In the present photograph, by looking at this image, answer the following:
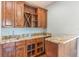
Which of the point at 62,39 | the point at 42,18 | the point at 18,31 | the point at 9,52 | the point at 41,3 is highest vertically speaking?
the point at 41,3

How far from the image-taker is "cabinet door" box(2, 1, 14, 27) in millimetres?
1448

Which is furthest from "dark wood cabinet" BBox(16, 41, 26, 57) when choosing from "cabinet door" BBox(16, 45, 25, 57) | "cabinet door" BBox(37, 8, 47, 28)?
"cabinet door" BBox(37, 8, 47, 28)

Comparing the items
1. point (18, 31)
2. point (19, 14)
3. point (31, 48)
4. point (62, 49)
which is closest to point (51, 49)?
point (62, 49)

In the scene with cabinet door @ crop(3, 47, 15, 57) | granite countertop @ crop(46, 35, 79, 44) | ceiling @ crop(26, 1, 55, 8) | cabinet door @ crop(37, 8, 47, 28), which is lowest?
cabinet door @ crop(3, 47, 15, 57)

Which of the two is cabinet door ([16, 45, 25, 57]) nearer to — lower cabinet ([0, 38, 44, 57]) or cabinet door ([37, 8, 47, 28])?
lower cabinet ([0, 38, 44, 57])

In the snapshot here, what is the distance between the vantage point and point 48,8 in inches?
62.6

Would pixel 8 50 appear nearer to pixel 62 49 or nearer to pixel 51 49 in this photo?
pixel 51 49

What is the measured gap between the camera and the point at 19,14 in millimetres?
1496

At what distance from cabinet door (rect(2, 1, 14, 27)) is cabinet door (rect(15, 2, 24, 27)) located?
5 centimetres

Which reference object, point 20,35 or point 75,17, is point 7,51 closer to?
point 20,35

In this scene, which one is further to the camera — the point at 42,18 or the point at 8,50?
the point at 42,18

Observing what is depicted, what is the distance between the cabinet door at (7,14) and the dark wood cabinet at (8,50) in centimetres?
26

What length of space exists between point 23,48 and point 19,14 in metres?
0.45

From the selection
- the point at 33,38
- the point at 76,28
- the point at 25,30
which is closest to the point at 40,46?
the point at 33,38
